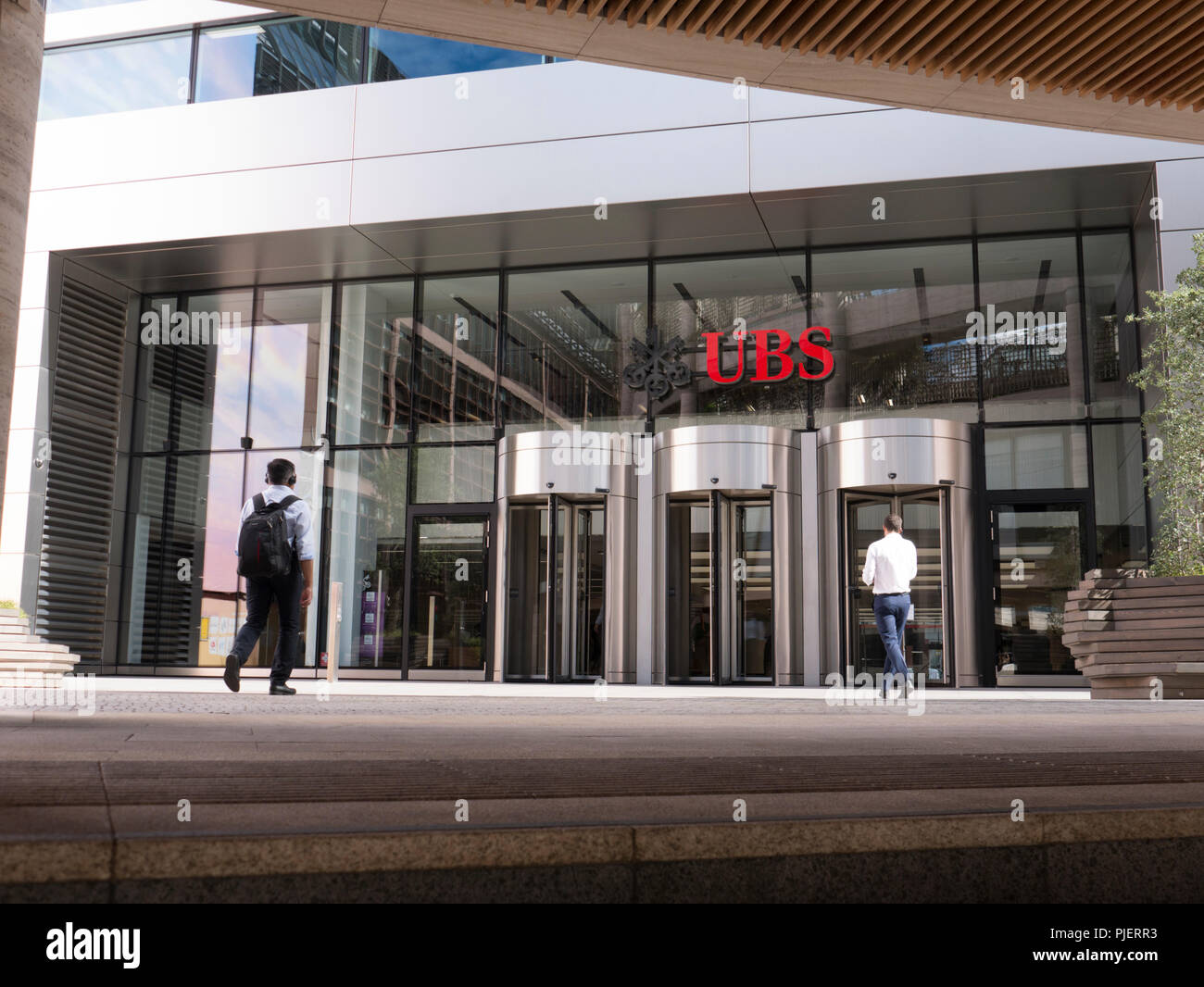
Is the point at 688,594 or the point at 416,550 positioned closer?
the point at 688,594

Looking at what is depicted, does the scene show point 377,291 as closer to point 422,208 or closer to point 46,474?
point 422,208

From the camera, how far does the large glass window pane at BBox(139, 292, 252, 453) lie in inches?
777

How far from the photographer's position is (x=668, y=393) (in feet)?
57.6

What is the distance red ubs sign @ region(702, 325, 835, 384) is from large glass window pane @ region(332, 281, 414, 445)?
16.8 feet

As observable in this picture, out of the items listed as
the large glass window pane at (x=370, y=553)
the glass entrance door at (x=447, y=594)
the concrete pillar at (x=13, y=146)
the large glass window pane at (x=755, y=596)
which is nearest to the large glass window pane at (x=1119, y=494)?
the large glass window pane at (x=755, y=596)

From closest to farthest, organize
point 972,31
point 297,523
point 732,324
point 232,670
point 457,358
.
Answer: point 972,31 < point 297,523 < point 232,670 < point 732,324 < point 457,358

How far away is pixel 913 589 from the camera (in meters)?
15.9

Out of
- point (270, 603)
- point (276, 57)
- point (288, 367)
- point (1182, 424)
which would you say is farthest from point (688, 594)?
point (276, 57)

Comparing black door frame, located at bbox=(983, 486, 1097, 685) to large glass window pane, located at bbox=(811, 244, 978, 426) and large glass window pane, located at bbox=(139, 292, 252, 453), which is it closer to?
large glass window pane, located at bbox=(811, 244, 978, 426)

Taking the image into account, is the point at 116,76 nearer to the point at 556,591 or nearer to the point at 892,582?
the point at 556,591

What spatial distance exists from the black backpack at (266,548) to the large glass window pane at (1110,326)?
12236 mm

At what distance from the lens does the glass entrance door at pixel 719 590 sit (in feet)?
52.3

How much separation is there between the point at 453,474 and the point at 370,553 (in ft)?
6.33

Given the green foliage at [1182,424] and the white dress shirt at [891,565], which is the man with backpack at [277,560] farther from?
the green foliage at [1182,424]
